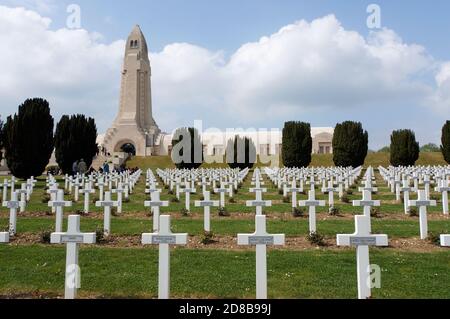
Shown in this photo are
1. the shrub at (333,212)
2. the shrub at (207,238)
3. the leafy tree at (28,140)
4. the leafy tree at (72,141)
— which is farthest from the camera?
the leafy tree at (72,141)

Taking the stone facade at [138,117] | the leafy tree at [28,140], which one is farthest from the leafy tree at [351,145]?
the stone facade at [138,117]

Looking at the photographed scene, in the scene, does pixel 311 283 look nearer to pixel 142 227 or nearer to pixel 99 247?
pixel 99 247

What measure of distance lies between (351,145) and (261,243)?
32.4m

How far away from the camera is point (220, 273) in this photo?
5656 mm

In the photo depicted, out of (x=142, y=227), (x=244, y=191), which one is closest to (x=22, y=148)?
(x=244, y=191)

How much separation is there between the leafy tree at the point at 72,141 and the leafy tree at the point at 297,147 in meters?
16.9

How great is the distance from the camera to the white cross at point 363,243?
4.32 m

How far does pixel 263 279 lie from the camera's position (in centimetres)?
429

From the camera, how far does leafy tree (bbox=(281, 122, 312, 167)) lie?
35.4m

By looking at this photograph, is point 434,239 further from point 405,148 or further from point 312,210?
point 405,148

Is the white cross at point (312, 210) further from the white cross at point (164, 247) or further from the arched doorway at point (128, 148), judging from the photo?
the arched doorway at point (128, 148)

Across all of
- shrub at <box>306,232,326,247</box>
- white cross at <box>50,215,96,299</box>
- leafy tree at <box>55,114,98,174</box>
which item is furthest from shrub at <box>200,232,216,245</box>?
leafy tree at <box>55,114,98,174</box>
